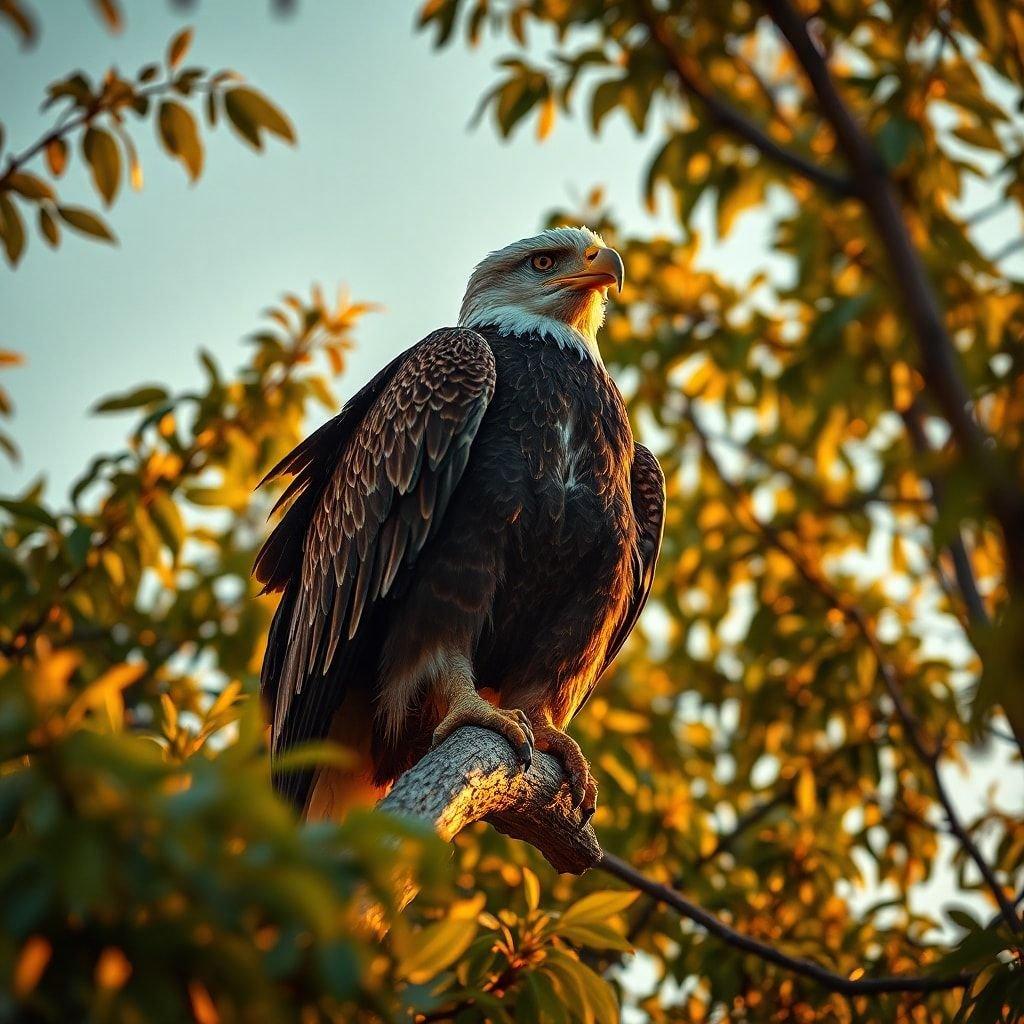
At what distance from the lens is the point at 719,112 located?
382cm

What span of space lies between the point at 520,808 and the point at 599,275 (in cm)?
235

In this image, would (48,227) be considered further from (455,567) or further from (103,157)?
(455,567)

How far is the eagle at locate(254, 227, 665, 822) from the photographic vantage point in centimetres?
377

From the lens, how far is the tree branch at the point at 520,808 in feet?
9.11

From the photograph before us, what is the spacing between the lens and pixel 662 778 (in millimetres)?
5344

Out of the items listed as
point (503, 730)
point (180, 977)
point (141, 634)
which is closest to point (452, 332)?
point (503, 730)

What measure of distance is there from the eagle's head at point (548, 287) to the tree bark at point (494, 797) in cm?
183

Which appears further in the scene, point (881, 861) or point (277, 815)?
point (881, 861)

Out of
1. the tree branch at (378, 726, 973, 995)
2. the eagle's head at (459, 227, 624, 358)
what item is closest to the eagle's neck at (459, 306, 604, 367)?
the eagle's head at (459, 227, 624, 358)

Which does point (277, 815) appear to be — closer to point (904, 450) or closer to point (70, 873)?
point (70, 873)

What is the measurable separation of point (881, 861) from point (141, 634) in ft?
11.1

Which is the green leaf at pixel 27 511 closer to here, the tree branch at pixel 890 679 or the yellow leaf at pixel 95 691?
the yellow leaf at pixel 95 691

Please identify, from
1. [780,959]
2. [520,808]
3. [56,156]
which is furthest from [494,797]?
[56,156]

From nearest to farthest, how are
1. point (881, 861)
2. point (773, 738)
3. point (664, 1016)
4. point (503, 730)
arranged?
point (503, 730) < point (664, 1016) < point (881, 861) < point (773, 738)
